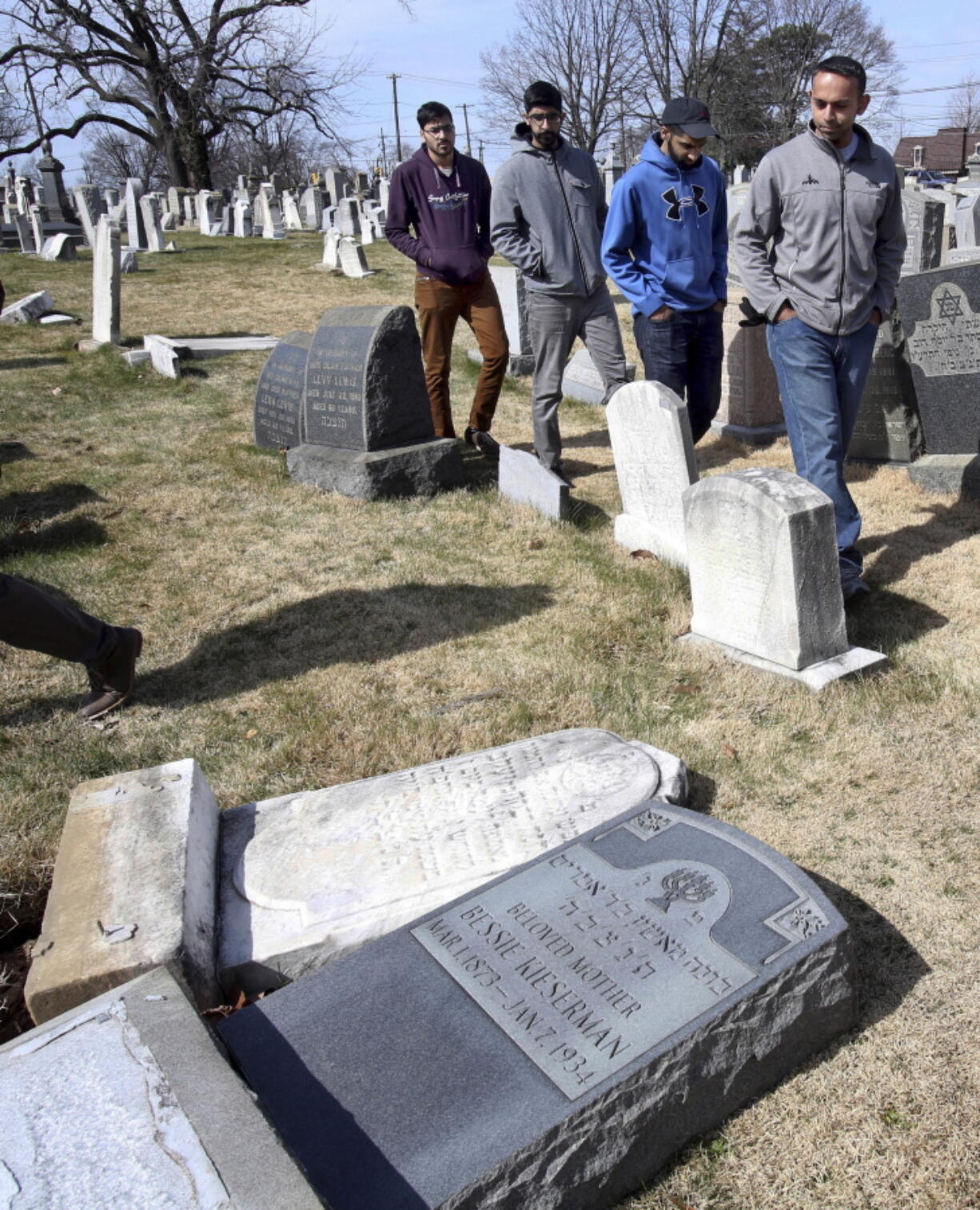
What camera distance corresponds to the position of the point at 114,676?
12.2 ft

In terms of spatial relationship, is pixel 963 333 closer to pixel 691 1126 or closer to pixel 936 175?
pixel 691 1126

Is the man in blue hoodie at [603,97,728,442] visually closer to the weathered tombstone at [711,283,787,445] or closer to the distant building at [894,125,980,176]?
the weathered tombstone at [711,283,787,445]

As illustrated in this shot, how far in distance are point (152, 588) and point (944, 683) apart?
3633 mm

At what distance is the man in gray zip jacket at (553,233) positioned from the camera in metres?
5.44

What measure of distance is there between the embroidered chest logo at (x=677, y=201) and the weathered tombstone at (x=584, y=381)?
9.97 ft

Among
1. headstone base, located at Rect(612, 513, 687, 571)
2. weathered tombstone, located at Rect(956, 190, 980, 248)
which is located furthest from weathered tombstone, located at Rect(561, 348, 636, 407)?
weathered tombstone, located at Rect(956, 190, 980, 248)

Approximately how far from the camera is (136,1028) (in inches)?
71.5

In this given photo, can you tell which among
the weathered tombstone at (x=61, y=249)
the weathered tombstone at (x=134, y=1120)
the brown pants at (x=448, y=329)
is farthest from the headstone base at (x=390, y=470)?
the weathered tombstone at (x=61, y=249)

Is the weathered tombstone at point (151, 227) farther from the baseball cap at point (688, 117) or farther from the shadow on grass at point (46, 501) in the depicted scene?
the baseball cap at point (688, 117)

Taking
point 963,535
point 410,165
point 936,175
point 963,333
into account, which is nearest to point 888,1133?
point 963,535

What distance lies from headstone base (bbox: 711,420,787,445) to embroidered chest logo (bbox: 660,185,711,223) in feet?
7.39

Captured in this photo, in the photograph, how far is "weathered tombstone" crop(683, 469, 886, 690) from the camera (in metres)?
3.48

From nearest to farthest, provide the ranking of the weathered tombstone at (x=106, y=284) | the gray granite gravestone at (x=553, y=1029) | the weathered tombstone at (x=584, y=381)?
1. the gray granite gravestone at (x=553, y=1029)
2. the weathered tombstone at (x=584, y=381)
3. the weathered tombstone at (x=106, y=284)

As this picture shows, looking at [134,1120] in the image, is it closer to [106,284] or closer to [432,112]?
[432,112]
